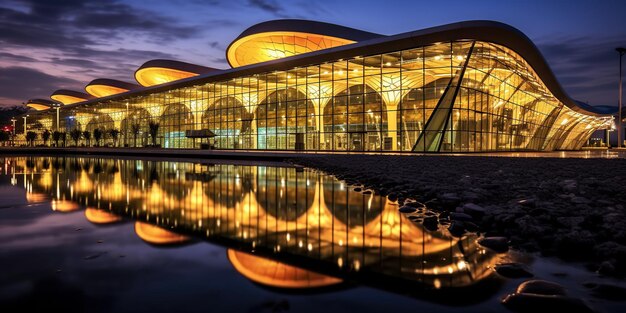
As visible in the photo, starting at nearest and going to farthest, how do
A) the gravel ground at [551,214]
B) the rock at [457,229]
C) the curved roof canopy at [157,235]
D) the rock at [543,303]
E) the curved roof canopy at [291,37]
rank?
the rock at [543,303]
the gravel ground at [551,214]
the curved roof canopy at [157,235]
the rock at [457,229]
the curved roof canopy at [291,37]

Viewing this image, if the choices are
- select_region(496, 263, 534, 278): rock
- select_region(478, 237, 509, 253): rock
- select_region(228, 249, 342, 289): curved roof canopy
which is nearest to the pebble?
select_region(478, 237, 509, 253): rock

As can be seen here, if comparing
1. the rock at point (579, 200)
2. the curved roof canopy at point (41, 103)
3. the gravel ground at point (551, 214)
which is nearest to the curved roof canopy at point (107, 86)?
the curved roof canopy at point (41, 103)

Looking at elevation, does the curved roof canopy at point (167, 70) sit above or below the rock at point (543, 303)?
above

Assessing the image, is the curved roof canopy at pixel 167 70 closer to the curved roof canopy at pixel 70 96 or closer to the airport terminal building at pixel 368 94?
the airport terminal building at pixel 368 94

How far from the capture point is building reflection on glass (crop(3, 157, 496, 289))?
399cm

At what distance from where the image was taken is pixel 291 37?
5297 centimetres

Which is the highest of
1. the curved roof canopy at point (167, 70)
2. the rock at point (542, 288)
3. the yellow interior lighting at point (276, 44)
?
the curved roof canopy at point (167, 70)

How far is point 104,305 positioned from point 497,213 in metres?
5.19

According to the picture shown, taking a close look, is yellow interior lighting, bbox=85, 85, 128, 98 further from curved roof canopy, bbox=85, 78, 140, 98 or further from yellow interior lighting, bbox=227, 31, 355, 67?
yellow interior lighting, bbox=227, 31, 355, 67

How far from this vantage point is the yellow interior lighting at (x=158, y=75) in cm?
7744

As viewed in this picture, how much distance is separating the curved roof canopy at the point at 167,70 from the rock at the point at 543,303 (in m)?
77.8

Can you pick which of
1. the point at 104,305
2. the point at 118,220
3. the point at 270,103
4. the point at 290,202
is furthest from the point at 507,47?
the point at 104,305

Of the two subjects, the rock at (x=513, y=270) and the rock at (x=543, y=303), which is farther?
the rock at (x=513, y=270)

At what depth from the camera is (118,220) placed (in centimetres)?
679
